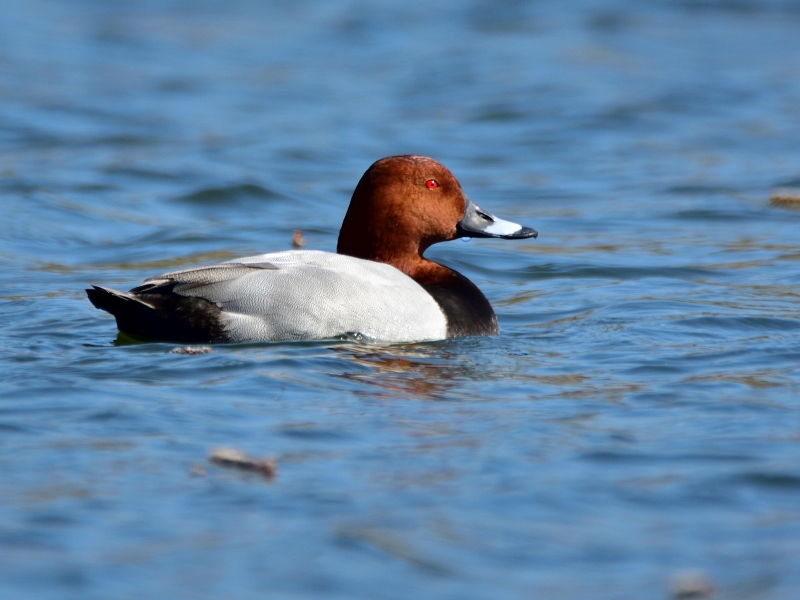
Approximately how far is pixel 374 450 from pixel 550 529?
2.70 feet

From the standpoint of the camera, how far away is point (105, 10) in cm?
1908

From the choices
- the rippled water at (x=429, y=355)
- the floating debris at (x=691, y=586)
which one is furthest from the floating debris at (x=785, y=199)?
the floating debris at (x=691, y=586)

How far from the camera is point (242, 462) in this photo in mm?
3941

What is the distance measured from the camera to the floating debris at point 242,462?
3906 millimetres

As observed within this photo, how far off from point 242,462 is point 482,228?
2.79m

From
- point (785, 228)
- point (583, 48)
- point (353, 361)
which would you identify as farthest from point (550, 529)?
point (583, 48)

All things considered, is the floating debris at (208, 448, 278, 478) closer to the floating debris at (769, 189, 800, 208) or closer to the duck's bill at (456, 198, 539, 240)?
the duck's bill at (456, 198, 539, 240)

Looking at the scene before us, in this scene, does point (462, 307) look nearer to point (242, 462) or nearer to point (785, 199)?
point (242, 462)

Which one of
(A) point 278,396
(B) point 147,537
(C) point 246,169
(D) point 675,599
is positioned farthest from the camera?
(C) point 246,169

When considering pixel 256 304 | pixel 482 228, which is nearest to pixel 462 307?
pixel 482 228

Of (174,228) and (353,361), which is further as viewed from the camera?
(174,228)

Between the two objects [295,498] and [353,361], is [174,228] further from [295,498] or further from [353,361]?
[295,498]

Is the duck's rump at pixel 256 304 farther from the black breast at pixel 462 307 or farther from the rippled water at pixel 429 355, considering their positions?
the black breast at pixel 462 307

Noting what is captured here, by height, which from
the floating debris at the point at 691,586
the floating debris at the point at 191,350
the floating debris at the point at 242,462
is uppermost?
the floating debris at the point at 191,350
